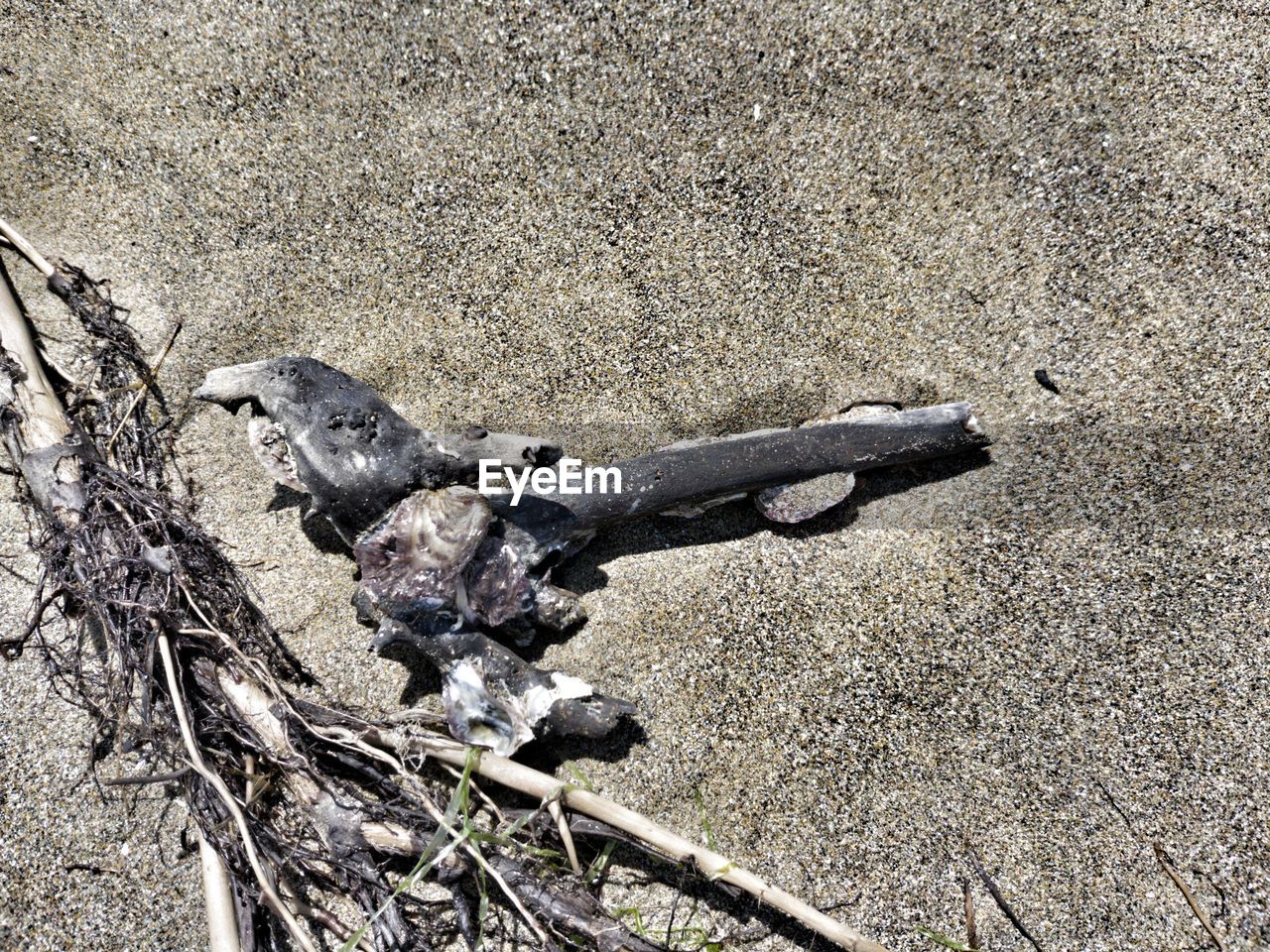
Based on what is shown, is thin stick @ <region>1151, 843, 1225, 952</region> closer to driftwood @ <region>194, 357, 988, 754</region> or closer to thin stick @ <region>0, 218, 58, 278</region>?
driftwood @ <region>194, 357, 988, 754</region>

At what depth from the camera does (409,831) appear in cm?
186

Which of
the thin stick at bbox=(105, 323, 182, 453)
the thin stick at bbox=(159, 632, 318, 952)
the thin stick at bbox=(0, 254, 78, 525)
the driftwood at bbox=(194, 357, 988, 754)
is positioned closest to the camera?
the thin stick at bbox=(159, 632, 318, 952)

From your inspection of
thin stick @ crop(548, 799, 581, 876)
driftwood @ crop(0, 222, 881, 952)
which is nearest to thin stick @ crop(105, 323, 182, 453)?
driftwood @ crop(0, 222, 881, 952)

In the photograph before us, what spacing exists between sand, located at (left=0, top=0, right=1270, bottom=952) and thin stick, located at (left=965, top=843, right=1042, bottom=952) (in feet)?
0.66

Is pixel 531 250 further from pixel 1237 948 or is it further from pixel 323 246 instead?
pixel 1237 948

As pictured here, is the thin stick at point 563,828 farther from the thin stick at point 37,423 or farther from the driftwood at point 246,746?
the thin stick at point 37,423

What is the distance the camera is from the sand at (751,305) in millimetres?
1956

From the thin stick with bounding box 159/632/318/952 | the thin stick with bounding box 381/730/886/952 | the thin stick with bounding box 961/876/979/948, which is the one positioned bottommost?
the thin stick with bounding box 961/876/979/948

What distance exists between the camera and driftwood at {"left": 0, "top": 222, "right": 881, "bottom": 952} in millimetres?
1810

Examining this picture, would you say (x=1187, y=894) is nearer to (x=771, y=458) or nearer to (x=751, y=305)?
(x=771, y=458)

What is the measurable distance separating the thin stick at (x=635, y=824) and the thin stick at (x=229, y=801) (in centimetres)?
34

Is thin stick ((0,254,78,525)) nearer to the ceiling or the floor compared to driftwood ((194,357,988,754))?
nearer to the ceiling

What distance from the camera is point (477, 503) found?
6.19ft

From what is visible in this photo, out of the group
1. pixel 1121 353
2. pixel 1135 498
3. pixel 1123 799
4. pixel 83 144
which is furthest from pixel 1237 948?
pixel 83 144
